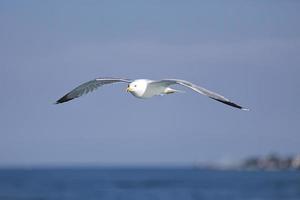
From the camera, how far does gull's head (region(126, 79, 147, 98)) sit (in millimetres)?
17766

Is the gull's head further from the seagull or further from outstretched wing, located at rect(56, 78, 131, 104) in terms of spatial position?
outstretched wing, located at rect(56, 78, 131, 104)

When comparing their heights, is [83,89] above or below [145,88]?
above

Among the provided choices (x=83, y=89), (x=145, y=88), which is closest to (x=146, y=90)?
(x=145, y=88)

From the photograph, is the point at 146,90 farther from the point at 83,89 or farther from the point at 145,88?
the point at 83,89

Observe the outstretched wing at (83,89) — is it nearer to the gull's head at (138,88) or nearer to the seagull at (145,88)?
the seagull at (145,88)

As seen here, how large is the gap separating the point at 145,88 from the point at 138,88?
136 mm

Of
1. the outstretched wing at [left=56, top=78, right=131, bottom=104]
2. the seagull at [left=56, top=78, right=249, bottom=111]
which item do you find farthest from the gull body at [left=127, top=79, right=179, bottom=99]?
the outstretched wing at [left=56, top=78, right=131, bottom=104]

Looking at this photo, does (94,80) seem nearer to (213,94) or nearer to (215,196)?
(213,94)

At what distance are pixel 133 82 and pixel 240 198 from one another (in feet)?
206

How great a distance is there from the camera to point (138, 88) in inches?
701

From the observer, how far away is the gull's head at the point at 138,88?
58.3ft

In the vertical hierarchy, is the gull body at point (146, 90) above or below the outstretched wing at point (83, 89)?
below

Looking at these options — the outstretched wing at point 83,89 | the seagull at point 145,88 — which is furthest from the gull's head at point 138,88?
the outstretched wing at point 83,89

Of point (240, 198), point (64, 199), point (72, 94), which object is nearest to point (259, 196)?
point (240, 198)
